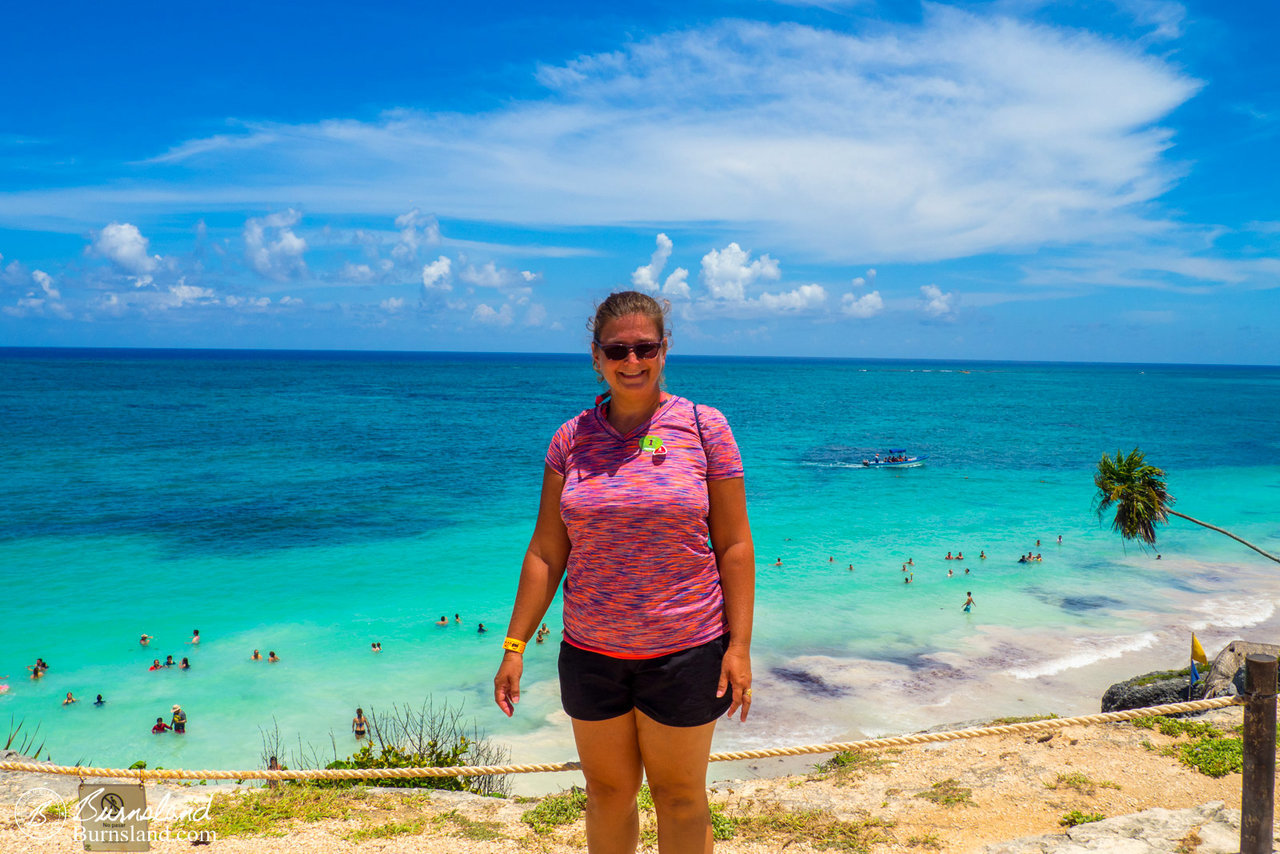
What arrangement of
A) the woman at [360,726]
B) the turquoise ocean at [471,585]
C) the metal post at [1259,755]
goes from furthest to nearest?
the turquoise ocean at [471,585]
the woman at [360,726]
the metal post at [1259,755]

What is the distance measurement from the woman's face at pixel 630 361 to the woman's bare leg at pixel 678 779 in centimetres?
119

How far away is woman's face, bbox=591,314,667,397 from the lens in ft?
8.80

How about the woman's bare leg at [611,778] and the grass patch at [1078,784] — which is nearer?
the woman's bare leg at [611,778]

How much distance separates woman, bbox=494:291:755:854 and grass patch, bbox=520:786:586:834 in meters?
2.28

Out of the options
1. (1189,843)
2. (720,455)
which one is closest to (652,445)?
(720,455)

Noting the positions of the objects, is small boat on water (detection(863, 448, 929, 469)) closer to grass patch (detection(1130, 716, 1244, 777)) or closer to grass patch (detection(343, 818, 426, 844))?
grass patch (detection(1130, 716, 1244, 777))

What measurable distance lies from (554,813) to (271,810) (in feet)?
6.32

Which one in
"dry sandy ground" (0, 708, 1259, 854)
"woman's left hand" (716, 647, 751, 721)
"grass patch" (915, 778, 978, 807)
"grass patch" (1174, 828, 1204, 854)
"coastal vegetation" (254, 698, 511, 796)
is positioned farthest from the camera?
"coastal vegetation" (254, 698, 511, 796)

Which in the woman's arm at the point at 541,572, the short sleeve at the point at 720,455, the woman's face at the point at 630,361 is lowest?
the woman's arm at the point at 541,572

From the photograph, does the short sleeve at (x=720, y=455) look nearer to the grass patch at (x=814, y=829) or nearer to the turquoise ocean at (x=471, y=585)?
the grass patch at (x=814, y=829)

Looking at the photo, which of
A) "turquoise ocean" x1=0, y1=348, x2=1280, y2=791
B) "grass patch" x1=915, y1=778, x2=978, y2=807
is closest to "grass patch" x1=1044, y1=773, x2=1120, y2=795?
"grass patch" x1=915, y1=778, x2=978, y2=807

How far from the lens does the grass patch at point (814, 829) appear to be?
471 cm

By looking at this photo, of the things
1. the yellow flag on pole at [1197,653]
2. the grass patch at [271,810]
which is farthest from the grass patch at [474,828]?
the yellow flag on pole at [1197,653]

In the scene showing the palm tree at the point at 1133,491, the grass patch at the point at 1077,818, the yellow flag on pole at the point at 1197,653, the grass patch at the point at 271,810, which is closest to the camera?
the grass patch at the point at 271,810
